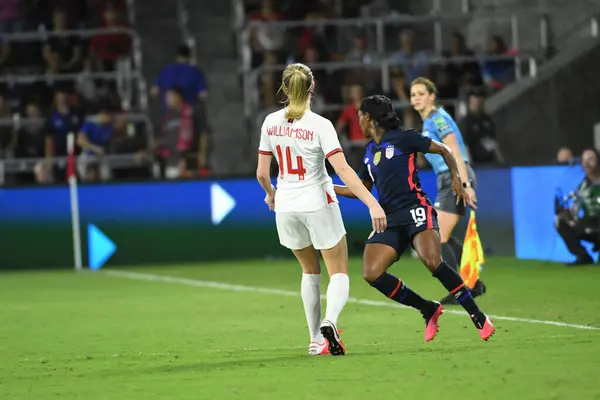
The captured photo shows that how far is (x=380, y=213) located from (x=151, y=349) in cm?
238

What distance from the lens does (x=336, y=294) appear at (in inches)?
380

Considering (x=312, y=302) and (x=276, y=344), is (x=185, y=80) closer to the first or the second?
(x=276, y=344)

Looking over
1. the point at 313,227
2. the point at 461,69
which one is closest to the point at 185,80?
the point at 461,69

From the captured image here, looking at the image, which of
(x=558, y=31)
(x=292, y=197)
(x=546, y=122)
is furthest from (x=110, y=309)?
Answer: (x=558, y=31)

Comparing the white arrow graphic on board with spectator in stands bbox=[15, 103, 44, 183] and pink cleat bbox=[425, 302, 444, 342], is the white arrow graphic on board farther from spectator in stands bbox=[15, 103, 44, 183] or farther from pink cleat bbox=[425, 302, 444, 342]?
pink cleat bbox=[425, 302, 444, 342]

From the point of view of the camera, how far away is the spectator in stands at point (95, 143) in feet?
73.8

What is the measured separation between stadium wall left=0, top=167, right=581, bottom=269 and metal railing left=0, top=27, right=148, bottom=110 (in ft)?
12.8

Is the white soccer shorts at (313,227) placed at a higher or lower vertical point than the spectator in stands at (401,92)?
lower

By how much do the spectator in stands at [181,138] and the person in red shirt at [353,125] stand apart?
236 centimetres

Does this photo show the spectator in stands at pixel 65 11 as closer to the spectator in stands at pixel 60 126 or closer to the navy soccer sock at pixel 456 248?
the spectator in stands at pixel 60 126

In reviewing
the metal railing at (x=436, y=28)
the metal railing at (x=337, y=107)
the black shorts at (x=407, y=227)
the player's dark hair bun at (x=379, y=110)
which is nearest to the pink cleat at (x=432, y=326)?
the black shorts at (x=407, y=227)

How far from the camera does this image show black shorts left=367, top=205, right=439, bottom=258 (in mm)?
10367

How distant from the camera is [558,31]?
83.9 ft

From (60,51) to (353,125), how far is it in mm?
5669
